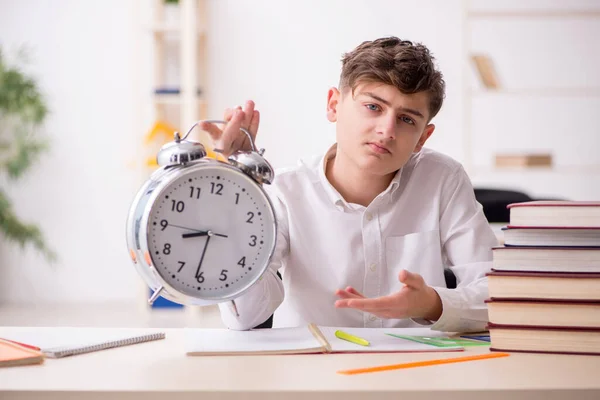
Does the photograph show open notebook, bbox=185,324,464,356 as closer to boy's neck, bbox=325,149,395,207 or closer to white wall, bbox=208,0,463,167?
boy's neck, bbox=325,149,395,207

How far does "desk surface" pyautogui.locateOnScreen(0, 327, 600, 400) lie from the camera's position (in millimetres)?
840

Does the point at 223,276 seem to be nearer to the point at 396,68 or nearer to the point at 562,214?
the point at 562,214

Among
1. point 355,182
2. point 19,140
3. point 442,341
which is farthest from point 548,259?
point 19,140

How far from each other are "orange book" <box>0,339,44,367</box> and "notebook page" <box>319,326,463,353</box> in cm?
41

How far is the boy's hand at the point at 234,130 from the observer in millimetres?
1328

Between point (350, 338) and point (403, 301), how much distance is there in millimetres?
108

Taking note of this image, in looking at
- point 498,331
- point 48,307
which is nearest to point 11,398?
point 498,331

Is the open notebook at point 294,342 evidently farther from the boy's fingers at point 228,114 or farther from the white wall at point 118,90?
the white wall at point 118,90

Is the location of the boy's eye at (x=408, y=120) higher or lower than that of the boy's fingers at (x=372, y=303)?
higher

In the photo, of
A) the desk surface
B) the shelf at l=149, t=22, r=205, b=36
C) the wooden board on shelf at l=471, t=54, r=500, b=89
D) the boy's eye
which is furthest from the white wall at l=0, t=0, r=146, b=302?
the desk surface

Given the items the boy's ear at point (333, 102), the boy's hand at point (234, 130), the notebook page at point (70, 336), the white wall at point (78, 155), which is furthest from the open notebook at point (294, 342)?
the white wall at point (78, 155)

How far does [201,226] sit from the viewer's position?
1115mm

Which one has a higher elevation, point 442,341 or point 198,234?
point 198,234

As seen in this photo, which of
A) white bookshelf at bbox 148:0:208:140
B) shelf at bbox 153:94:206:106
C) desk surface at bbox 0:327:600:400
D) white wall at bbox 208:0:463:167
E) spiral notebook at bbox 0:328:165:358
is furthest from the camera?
white wall at bbox 208:0:463:167
